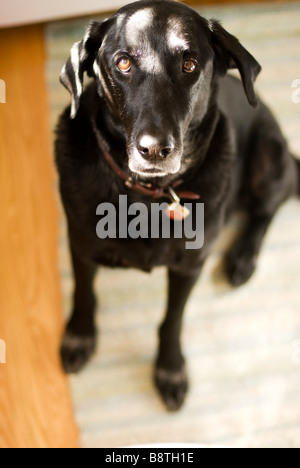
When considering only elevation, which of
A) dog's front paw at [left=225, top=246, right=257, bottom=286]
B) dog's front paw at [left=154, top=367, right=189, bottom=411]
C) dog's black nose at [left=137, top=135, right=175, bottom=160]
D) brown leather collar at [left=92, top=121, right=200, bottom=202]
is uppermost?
dog's black nose at [left=137, top=135, right=175, bottom=160]

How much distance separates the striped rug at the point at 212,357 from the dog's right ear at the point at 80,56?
0.73m

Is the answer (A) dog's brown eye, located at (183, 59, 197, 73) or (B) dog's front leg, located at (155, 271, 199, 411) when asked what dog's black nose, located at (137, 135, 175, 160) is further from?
(B) dog's front leg, located at (155, 271, 199, 411)

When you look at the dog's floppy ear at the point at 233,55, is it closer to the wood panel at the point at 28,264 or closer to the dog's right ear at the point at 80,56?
the dog's right ear at the point at 80,56

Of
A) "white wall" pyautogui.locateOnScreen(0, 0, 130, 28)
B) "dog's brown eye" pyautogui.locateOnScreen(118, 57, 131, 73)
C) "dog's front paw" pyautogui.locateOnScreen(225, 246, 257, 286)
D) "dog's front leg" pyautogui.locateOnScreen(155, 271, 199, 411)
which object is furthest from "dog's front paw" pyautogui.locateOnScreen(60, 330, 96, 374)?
"white wall" pyautogui.locateOnScreen(0, 0, 130, 28)

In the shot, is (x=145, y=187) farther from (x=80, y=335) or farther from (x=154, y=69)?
(x=80, y=335)

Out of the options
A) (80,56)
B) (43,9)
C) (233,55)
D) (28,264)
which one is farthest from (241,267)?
(43,9)

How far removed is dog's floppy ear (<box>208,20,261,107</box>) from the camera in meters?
1.07

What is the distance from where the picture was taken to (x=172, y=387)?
1535mm

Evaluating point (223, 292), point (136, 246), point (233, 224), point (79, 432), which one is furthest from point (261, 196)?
point (79, 432)

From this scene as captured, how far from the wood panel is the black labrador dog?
0.10 meters
